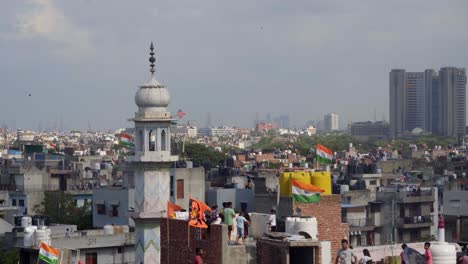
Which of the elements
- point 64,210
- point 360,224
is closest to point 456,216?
point 360,224

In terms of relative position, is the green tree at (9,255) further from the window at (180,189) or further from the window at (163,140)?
the window at (180,189)

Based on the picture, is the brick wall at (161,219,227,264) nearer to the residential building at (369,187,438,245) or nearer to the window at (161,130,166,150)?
the window at (161,130,166,150)

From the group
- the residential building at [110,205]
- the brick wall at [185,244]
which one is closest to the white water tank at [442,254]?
the brick wall at [185,244]

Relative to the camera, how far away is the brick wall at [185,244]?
18.8 metres

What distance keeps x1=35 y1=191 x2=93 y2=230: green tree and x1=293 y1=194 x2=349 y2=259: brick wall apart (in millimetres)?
28437

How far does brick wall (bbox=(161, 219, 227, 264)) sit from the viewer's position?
1881 centimetres

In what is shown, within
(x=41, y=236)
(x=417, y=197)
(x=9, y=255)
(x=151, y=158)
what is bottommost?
(x=9, y=255)

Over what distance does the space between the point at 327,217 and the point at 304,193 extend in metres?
0.48

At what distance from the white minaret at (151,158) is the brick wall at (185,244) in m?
5.94

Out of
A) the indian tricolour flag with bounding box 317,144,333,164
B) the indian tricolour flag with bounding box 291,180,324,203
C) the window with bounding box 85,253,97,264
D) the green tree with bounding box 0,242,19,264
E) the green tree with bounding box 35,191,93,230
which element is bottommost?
the window with bounding box 85,253,97,264

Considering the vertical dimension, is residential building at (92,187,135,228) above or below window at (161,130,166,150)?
below

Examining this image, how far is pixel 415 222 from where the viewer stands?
51281 millimetres

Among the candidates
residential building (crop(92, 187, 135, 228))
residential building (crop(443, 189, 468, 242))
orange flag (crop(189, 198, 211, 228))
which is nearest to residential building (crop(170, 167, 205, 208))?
residential building (crop(92, 187, 135, 228))

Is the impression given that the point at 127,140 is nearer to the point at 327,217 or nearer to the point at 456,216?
the point at 456,216
